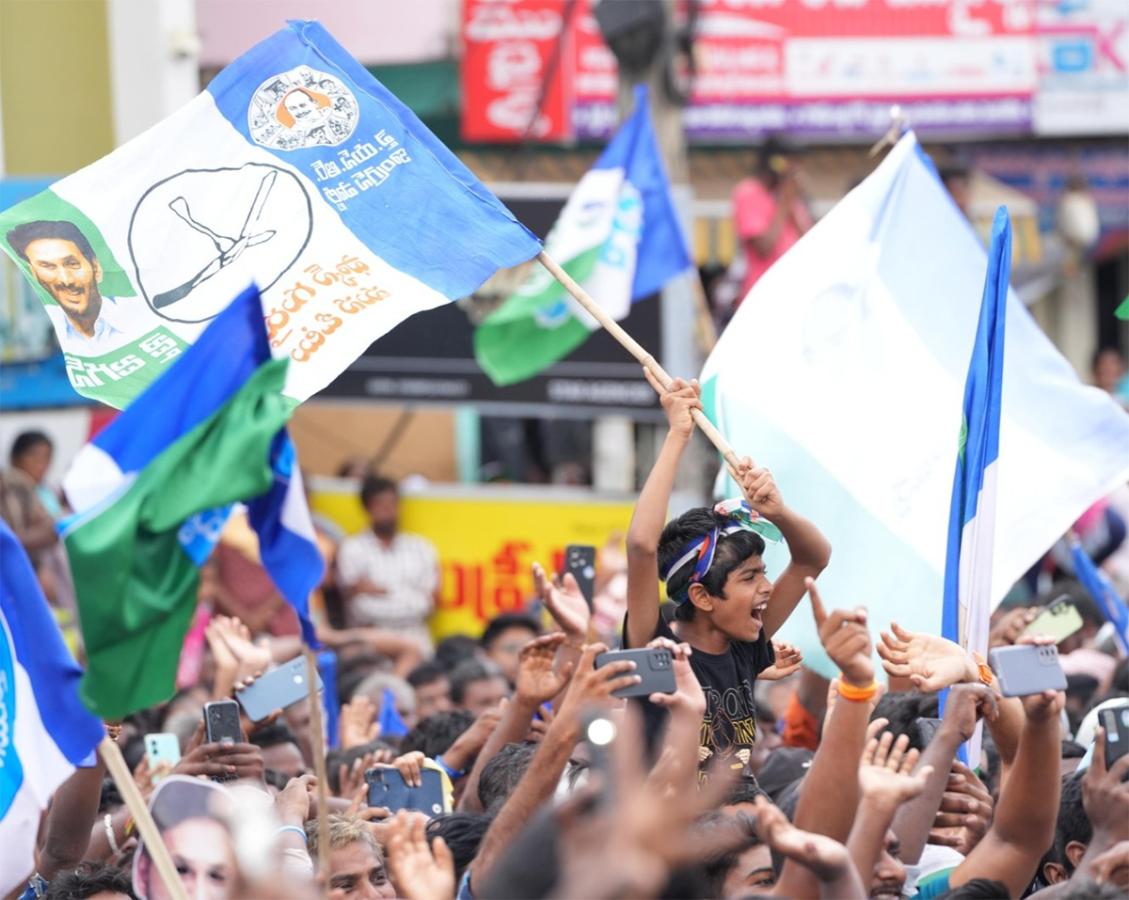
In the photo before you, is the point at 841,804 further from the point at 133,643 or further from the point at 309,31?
the point at 309,31

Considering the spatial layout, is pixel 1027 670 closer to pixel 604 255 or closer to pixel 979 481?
pixel 979 481

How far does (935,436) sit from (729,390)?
2.43 feet

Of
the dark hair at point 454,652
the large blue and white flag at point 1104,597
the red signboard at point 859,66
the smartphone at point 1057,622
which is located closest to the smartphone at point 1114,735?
the smartphone at point 1057,622

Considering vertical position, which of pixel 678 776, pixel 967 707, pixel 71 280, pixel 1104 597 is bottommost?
pixel 1104 597

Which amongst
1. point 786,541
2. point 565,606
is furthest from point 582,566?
point 786,541

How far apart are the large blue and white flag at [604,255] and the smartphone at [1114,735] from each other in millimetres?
6077

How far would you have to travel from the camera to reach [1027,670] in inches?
185

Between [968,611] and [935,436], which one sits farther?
Result: [935,436]

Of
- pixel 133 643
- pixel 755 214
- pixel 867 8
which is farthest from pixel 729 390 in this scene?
pixel 867 8

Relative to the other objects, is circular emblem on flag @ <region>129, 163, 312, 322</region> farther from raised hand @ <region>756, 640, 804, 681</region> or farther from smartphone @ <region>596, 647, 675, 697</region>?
smartphone @ <region>596, 647, 675, 697</region>

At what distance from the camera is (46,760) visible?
4750mm

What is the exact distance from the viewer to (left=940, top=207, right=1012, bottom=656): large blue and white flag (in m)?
5.65

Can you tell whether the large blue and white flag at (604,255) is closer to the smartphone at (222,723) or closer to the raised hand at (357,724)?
the raised hand at (357,724)

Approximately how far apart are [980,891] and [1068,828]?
724mm
